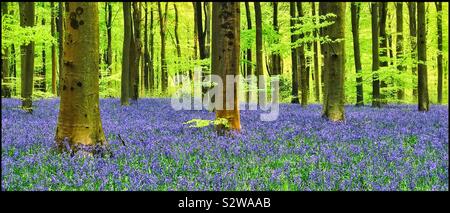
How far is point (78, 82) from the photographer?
7.66 metres

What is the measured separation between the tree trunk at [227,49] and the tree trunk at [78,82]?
362 centimetres

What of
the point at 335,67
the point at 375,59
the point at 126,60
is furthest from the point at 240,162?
the point at 375,59

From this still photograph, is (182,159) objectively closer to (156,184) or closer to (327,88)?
(156,184)

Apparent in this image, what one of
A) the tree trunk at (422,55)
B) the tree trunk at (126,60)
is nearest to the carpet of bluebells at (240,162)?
the tree trunk at (422,55)

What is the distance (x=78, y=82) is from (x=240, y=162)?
10.5 feet

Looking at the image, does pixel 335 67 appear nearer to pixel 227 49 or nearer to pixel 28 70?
pixel 227 49

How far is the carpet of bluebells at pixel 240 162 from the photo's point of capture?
5465 mm

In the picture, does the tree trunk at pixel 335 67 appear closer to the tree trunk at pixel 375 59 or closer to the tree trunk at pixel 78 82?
the tree trunk at pixel 78 82

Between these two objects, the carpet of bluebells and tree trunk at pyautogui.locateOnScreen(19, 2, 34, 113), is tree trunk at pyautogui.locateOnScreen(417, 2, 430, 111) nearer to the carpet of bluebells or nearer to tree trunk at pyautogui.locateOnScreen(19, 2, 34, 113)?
the carpet of bluebells

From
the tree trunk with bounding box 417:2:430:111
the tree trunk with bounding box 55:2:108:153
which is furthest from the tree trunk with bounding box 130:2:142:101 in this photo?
the tree trunk with bounding box 55:2:108:153

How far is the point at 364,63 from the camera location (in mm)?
40656

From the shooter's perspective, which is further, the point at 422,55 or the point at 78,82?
the point at 422,55
